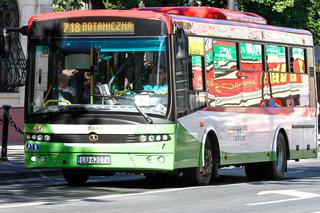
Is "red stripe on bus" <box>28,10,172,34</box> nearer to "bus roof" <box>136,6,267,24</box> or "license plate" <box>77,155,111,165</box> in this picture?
"bus roof" <box>136,6,267,24</box>

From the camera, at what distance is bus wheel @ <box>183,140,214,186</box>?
17938mm

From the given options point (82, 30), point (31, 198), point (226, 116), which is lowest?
point (31, 198)

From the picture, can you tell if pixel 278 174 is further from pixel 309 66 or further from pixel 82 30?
pixel 82 30

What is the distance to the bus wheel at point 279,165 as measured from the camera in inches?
832

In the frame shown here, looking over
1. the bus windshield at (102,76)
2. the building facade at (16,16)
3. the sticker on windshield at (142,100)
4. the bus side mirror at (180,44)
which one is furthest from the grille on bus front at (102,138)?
the building facade at (16,16)

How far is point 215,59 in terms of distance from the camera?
61.2 feet

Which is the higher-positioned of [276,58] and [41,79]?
[276,58]

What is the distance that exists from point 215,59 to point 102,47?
246 centimetres

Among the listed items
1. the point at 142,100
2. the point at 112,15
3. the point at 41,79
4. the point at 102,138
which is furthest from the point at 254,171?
the point at 41,79

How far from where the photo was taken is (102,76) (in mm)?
16938

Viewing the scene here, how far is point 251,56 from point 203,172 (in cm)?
292

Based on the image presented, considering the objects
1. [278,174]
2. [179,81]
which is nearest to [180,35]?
[179,81]

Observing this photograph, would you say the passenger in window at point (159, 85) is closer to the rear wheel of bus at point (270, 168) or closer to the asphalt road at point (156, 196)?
the asphalt road at point (156, 196)

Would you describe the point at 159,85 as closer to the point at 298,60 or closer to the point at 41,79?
the point at 41,79
